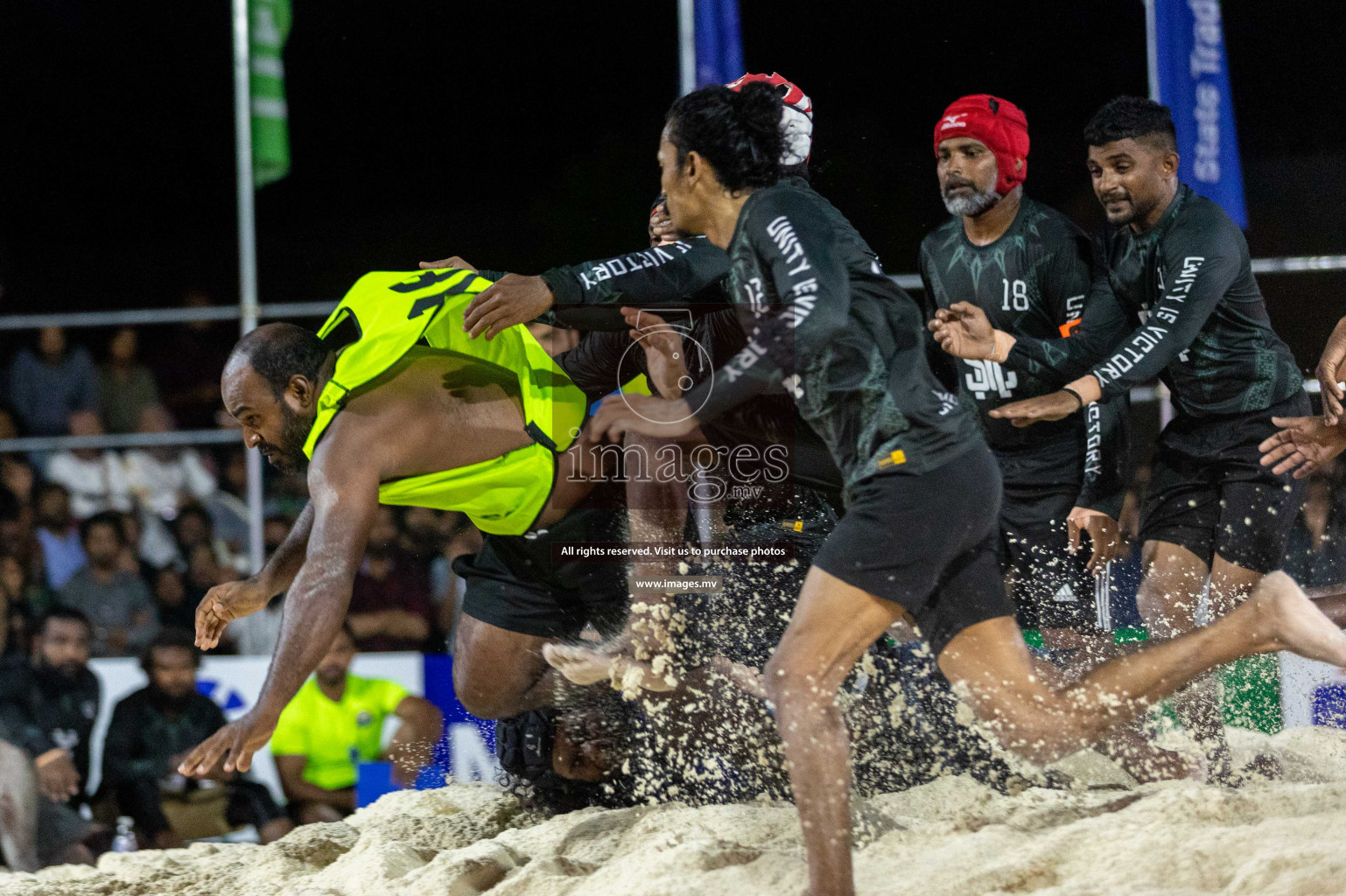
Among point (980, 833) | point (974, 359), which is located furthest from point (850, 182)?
point (980, 833)

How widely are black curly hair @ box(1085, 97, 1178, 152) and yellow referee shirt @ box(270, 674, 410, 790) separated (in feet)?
10.3

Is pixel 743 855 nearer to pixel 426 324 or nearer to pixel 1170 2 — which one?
pixel 426 324

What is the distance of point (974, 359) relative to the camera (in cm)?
353

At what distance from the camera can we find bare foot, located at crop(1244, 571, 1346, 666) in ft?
9.15

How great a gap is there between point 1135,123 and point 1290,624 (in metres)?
1.49

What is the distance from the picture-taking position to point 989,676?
2736 mm

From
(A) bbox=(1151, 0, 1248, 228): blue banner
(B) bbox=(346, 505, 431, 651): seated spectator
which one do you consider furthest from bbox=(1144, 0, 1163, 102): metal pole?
(B) bbox=(346, 505, 431, 651): seated spectator

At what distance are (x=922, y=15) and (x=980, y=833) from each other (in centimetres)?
378

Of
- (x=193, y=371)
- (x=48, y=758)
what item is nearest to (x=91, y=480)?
(x=193, y=371)

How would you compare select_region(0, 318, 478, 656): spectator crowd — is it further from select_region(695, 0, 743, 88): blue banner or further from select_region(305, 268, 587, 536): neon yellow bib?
select_region(695, 0, 743, 88): blue banner

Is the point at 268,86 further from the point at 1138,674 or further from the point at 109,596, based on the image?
the point at 1138,674

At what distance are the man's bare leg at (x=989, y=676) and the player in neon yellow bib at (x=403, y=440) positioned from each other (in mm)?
1166

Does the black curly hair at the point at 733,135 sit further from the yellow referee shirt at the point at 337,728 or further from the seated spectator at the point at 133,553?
the seated spectator at the point at 133,553

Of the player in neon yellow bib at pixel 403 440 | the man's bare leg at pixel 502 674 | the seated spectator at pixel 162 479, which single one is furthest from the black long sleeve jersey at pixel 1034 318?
the seated spectator at pixel 162 479
